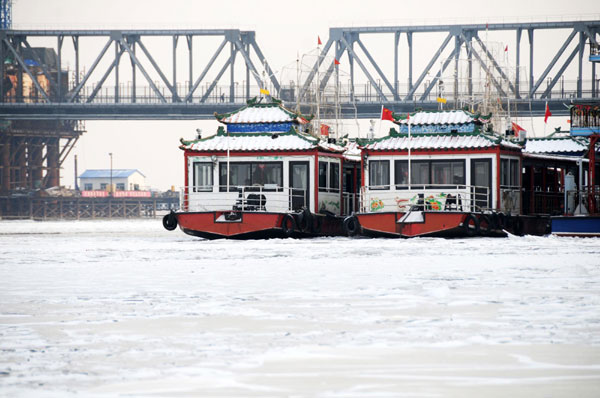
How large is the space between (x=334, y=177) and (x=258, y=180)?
11.3ft

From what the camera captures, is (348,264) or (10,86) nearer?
(348,264)

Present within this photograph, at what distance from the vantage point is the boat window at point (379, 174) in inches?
1293

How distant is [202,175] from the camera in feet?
112

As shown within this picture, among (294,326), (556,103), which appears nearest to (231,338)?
(294,326)

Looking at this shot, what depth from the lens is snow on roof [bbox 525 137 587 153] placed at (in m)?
41.0

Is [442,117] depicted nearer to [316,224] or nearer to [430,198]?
[430,198]

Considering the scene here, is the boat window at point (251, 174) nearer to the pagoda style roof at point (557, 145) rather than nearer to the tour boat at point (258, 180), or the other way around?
the tour boat at point (258, 180)

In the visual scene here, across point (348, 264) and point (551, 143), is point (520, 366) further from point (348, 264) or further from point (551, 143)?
point (551, 143)

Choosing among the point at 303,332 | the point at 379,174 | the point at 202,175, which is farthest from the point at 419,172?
the point at 303,332

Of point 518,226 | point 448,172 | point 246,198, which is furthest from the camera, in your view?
point 246,198

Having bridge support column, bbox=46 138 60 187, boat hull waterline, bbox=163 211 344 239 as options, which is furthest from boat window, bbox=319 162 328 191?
bridge support column, bbox=46 138 60 187

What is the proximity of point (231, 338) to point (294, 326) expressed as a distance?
3.08 feet

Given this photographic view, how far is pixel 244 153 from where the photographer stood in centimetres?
3372

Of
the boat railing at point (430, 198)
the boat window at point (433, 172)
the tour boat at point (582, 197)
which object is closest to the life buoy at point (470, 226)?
the boat railing at point (430, 198)
